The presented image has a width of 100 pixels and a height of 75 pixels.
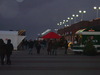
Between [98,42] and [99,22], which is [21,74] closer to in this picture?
[98,42]

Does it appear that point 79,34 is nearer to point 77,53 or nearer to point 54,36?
point 77,53

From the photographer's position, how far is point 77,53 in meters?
38.3

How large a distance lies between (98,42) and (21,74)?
21651 millimetres

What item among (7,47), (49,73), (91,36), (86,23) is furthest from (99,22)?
(49,73)

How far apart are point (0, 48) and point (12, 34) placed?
24569mm

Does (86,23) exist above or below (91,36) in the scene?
above

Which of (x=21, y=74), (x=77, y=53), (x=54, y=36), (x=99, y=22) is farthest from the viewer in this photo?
(x=99, y=22)

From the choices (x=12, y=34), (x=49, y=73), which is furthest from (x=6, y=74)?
(x=12, y=34)

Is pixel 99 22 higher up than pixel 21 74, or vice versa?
pixel 99 22

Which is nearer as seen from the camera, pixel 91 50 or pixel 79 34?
pixel 91 50

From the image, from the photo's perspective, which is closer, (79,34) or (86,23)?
(79,34)

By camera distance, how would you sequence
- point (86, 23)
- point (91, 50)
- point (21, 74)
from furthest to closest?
point (86, 23)
point (91, 50)
point (21, 74)

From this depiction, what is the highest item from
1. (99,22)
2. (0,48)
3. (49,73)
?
(99,22)

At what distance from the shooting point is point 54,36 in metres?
42.3
